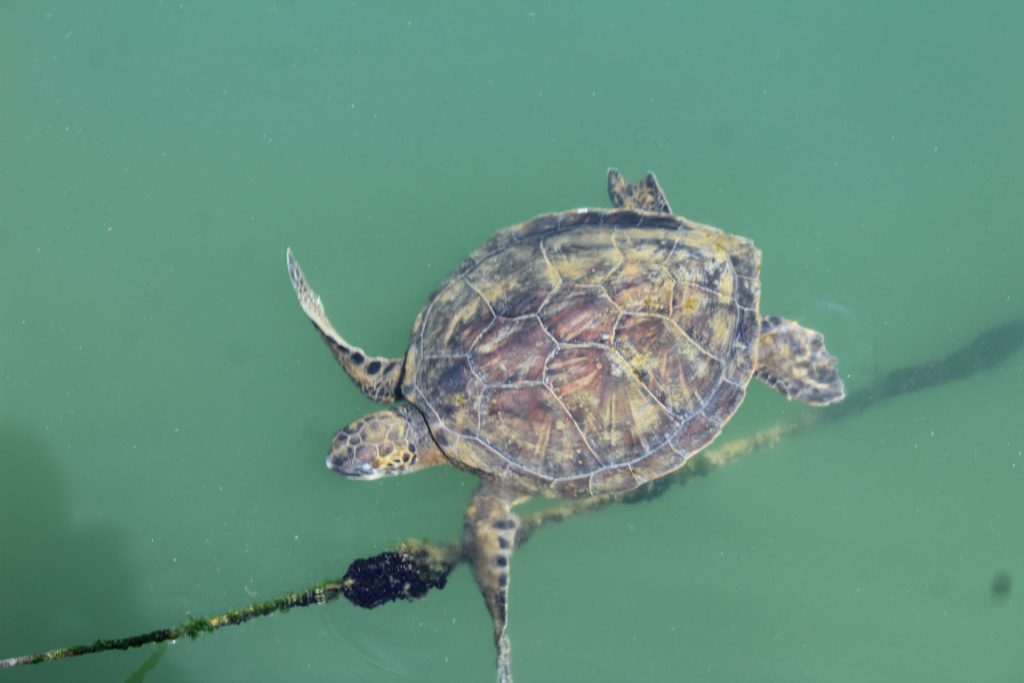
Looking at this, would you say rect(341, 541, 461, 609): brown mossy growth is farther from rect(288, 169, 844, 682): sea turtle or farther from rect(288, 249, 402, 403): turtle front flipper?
rect(288, 249, 402, 403): turtle front flipper

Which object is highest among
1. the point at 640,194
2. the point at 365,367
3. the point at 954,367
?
the point at 640,194

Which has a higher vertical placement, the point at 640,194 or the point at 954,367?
the point at 640,194

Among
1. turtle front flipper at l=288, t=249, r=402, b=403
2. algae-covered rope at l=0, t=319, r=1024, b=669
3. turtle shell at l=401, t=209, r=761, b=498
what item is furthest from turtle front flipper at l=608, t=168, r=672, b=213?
turtle front flipper at l=288, t=249, r=402, b=403

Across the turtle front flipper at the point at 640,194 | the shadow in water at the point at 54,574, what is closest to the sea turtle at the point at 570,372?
the turtle front flipper at the point at 640,194

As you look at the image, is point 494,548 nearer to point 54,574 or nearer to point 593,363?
point 593,363

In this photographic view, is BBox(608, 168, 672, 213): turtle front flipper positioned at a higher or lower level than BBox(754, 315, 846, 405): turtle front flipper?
higher

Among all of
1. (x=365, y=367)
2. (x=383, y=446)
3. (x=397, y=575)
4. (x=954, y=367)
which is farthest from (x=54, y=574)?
(x=954, y=367)
